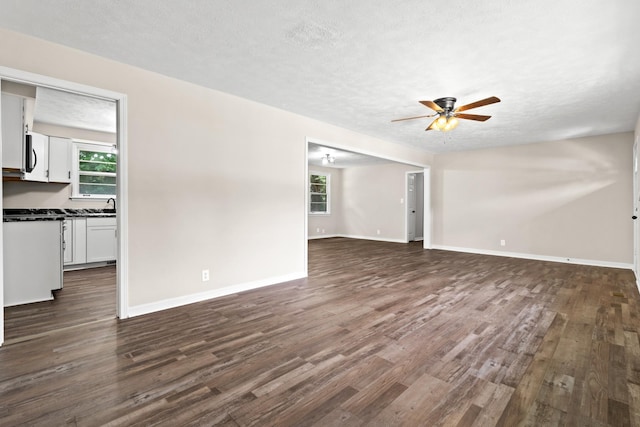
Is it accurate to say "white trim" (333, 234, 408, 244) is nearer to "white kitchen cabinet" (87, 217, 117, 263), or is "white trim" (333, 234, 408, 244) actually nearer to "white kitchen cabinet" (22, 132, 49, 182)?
"white kitchen cabinet" (87, 217, 117, 263)

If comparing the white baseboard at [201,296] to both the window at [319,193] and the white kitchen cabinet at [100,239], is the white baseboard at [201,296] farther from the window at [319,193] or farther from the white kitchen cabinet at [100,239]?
the window at [319,193]

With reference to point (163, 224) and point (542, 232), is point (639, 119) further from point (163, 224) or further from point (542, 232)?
point (163, 224)

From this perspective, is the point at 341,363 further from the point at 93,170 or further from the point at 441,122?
the point at 93,170

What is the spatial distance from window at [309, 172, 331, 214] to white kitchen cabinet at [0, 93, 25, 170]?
754cm

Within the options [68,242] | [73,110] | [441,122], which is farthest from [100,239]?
[441,122]

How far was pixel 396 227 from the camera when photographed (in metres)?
9.27

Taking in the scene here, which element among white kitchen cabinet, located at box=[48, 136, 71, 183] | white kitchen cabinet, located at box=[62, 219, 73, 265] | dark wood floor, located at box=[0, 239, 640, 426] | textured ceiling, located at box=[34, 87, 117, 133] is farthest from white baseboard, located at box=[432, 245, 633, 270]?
white kitchen cabinet, located at box=[48, 136, 71, 183]

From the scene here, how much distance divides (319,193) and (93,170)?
20.5 ft

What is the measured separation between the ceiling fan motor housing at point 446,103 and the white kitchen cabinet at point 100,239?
5.49 meters

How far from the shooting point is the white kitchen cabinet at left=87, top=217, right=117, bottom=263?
17.3ft

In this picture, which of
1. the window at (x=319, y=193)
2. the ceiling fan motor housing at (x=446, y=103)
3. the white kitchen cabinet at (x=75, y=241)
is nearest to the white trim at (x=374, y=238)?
the window at (x=319, y=193)

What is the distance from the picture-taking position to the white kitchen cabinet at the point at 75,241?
505 centimetres

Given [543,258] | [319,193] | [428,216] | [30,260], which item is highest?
[319,193]

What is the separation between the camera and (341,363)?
2.16m
